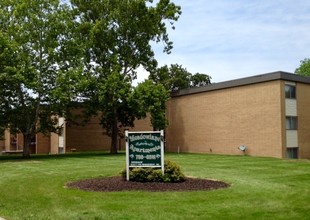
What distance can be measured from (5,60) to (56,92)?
4.09 m

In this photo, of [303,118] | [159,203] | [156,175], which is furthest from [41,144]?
[159,203]

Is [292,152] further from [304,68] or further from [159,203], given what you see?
[304,68]

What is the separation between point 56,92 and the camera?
3097cm

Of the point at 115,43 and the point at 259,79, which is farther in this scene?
the point at 115,43

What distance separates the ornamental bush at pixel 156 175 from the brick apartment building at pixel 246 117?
19.2 meters

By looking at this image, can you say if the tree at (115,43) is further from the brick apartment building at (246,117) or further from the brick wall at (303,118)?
the brick wall at (303,118)

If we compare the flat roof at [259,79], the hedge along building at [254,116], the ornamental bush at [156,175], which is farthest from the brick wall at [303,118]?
the ornamental bush at [156,175]

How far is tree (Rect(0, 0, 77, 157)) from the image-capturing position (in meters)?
30.8

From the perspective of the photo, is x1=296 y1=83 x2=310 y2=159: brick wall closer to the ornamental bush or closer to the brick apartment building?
the brick apartment building

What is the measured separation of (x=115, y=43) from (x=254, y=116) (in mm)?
13738

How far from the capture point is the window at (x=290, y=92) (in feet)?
105

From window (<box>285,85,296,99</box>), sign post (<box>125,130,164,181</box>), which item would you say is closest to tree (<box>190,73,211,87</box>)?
window (<box>285,85,296,99</box>)

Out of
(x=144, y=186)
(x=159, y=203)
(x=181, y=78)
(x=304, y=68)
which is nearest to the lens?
(x=159, y=203)

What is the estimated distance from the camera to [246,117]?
33.6 m
